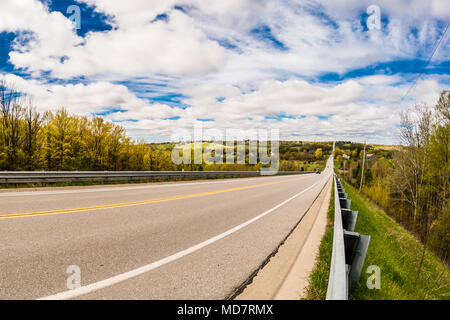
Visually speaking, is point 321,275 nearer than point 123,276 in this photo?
No

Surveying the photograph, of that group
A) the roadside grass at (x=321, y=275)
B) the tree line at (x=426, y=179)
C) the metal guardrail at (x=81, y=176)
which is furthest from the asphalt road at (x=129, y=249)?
the tree line at (x=426, y=179)

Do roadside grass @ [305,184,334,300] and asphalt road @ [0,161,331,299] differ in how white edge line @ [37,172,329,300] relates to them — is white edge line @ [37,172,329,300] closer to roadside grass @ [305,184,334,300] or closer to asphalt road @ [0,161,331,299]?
asphalt road @ [0,161,331,299]

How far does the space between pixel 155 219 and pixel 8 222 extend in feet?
10.2

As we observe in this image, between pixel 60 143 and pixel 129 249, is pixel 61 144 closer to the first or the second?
pixel 60 143

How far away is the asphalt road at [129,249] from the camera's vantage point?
289 centimetres

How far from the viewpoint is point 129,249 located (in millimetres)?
4102

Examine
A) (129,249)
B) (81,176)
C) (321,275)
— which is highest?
(81,176)

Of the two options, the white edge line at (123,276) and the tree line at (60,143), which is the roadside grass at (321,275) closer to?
the white edge line at (123,276)

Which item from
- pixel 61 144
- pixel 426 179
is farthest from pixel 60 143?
pixel 426 179

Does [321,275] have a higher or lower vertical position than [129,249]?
lower

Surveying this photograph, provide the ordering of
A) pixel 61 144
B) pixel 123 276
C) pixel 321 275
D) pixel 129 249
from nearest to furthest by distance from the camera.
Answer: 1. pixel 123 276
2. pixel 321 275
3. pixel 129 249
4. pixel 61 144

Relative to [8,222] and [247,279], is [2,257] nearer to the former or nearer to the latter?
[8,222]

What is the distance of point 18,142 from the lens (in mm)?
22422

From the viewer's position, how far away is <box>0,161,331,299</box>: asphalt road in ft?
9.49
